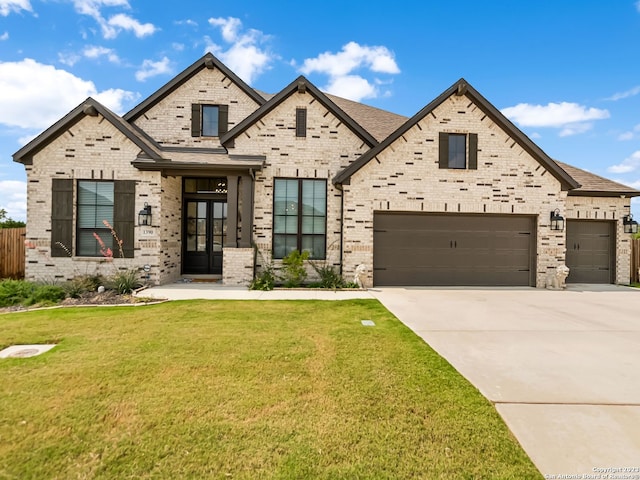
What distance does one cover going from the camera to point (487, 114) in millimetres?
10219

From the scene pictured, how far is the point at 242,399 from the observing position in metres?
2.93

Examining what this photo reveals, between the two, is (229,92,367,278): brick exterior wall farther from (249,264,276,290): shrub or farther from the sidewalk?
the sidewalk

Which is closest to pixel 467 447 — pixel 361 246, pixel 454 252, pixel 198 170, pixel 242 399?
pixel 242 399

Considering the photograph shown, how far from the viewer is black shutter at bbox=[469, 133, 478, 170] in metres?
10.3

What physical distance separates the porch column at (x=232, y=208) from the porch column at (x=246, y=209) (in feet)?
0.75

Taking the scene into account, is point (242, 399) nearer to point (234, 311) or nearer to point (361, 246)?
point (234, 311)

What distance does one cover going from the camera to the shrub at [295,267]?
386 inches

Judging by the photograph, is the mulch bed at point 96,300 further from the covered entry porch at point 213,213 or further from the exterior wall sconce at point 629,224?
the exterior wall sconce at point 629,224

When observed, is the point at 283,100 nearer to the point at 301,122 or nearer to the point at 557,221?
the point at 301,122

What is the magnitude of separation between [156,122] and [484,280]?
42.9 feet

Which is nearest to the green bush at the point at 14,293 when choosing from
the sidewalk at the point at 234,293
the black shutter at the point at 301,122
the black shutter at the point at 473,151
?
the sidewalk at the point at 234,293

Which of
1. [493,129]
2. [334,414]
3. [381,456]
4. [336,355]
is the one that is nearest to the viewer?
[381,456]

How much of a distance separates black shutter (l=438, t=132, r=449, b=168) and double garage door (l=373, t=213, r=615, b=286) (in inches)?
67.5

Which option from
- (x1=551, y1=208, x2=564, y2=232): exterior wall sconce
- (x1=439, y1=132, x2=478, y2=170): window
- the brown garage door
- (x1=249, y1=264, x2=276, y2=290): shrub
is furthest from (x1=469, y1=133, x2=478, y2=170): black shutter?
(x1=249, y1=264, x2=276, y2=290): shrub
